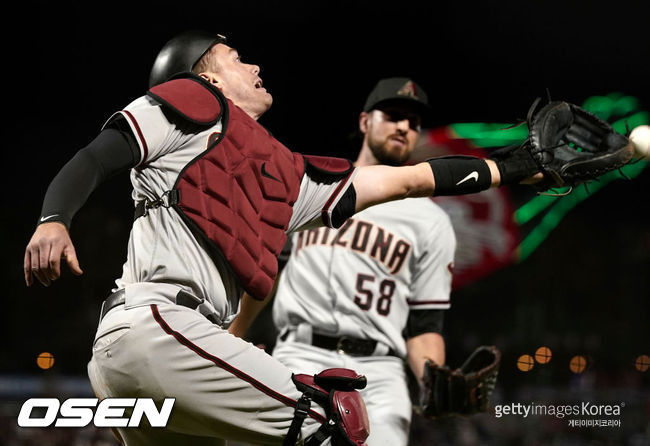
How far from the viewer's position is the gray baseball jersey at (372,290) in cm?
371

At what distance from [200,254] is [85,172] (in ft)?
1.28

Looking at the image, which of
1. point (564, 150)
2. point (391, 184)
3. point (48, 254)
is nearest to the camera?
point (48, 254)

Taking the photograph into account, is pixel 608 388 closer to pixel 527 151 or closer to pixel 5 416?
pixel 5 416

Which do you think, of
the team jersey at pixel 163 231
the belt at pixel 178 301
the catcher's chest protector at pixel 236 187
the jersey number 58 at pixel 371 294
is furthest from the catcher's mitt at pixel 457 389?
the belt at pixel 178 301

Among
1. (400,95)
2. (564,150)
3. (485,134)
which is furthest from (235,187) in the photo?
(485,134)

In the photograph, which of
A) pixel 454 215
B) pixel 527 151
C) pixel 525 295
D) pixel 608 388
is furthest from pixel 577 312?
pixel 527 151

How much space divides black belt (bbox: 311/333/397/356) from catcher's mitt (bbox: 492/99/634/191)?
1.30m

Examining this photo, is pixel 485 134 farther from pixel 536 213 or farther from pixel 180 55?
pixel 536 213

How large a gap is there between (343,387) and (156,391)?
0.48 metres

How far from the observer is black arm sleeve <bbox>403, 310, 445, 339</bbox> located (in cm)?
402

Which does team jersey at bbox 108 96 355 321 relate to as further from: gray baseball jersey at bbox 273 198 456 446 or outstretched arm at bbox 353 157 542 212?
gray baseball jersey at bbox 273 198 456 446

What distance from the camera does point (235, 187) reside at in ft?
7.29

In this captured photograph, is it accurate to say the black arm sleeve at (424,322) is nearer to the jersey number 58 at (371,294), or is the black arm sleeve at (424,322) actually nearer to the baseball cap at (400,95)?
the jersey number 58 at (371,294)

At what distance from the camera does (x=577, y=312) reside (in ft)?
59.3
